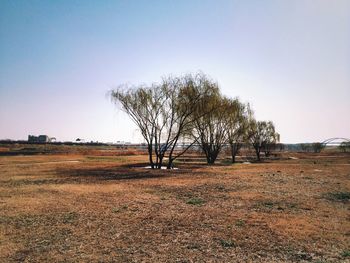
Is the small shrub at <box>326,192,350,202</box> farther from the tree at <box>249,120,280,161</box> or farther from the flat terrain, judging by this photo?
the tree at <box>249,120,280,161</box>

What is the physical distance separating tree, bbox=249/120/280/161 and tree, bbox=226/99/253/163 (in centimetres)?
738

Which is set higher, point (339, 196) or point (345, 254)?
point (339, 196)

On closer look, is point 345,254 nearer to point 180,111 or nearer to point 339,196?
Result: point 339,196

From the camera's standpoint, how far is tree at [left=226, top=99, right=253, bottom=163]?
48.4 meters

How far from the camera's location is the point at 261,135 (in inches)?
2869

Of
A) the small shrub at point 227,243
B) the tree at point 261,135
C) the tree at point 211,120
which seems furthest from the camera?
the tree at point 261,135

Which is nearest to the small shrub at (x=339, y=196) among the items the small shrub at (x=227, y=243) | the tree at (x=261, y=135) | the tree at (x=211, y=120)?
the small shrub at (x=227, y=243)

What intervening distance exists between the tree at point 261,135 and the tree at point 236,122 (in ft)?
24.2

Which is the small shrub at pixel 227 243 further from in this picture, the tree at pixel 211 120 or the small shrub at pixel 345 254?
the tree at pixel 211 120

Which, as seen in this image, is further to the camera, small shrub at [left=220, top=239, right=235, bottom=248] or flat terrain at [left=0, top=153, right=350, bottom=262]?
small shrub at [left=220, top=239, right=235, bottom=248]

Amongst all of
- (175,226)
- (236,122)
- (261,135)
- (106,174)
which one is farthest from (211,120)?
(175,226)

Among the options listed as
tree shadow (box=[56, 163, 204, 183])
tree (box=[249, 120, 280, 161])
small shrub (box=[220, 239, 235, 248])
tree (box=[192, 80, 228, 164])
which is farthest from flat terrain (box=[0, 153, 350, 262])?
tree (box=[249, 120, 280, 161])

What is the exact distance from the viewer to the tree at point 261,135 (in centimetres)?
6751

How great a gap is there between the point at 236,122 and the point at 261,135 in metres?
22.6
